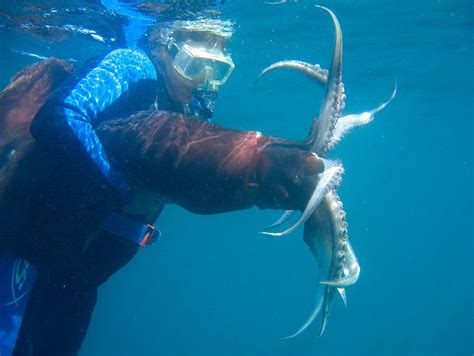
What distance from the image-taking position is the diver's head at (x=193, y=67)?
456cm

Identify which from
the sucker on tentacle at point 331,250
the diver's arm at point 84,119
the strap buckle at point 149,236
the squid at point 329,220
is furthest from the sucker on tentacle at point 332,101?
the strap buckle at point 149,236

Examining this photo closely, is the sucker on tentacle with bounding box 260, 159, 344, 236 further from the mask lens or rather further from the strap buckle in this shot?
the mask lens

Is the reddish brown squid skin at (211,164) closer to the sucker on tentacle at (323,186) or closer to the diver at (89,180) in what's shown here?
the sucker on tentacle at (323,186)

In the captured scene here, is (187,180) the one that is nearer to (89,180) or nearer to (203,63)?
(89,180)

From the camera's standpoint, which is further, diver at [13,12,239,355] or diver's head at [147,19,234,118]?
diver's head at [147,19,234,118]

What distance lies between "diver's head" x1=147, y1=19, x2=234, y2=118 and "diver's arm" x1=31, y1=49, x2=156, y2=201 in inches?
52.8

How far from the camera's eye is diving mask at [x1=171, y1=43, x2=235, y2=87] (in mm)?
5455

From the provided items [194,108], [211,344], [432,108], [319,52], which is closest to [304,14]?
[319,52]

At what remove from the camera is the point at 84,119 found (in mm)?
2691

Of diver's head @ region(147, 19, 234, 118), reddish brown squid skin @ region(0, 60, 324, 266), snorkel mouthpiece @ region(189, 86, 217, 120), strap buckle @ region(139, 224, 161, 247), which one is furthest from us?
snorkel mouthpiece @ region(189, 86, 217, 120)

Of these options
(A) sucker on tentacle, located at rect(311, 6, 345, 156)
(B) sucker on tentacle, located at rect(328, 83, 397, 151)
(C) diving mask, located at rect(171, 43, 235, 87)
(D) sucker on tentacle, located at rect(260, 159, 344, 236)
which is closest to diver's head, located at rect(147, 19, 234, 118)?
(C) diving mask, located at rect(171, 43, 235, 87)

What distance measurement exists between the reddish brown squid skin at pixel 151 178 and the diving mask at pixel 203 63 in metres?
2.47

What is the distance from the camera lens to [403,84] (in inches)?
973

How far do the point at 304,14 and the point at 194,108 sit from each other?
457 inches
